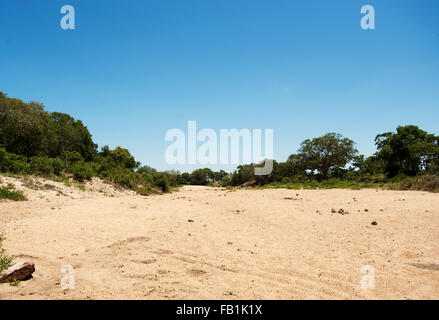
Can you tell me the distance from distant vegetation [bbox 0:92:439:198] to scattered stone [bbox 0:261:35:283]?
10.4m

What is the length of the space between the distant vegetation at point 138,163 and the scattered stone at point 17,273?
409 inches

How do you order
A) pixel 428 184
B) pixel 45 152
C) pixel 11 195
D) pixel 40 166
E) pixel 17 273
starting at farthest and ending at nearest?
pixel 45 152 → pixel 40 166 → pixel 428 184 → pixel 11 195 → pixel 17 273

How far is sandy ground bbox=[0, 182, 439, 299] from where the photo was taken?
3139 mm

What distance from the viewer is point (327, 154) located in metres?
38.5

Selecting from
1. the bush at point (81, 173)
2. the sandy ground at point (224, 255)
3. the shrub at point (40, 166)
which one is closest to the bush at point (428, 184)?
the sandy ground at point (224, 255)

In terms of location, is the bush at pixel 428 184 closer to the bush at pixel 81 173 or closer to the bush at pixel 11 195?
the bush at pixel 11 195

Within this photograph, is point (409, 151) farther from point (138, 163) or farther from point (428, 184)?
point (138, 163)

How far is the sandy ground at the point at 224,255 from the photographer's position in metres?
3.14

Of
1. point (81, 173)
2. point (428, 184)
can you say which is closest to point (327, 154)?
point (428, 184)

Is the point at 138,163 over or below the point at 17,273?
over

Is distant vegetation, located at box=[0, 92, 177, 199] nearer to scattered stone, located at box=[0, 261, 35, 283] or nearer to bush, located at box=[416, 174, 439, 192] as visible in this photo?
scattered stone, located at box=[0, 261, 35, 283]

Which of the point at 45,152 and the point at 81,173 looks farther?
the point at 45,152

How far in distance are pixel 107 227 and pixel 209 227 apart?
115 inches

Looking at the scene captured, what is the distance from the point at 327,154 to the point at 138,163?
35.9 meters
